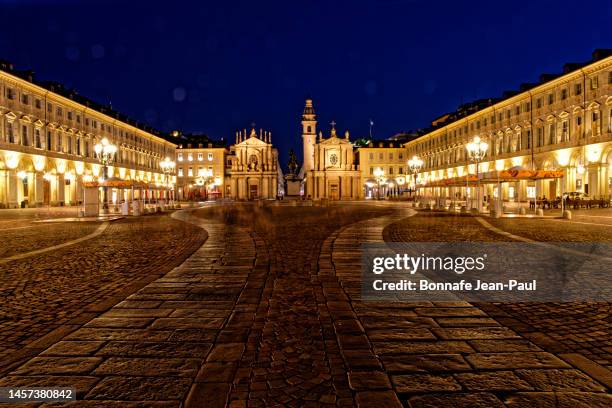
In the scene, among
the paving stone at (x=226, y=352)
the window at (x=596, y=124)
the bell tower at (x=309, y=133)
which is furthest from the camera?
the bell tower at (x=309, y=133)

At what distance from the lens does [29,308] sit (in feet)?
20.7

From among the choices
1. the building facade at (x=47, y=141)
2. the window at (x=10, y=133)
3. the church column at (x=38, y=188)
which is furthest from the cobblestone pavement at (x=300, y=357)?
the church column at (x=38, y=188)

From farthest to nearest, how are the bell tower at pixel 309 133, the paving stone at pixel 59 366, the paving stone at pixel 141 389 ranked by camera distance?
the bell tower at pixel 309 133 → the paving stone at pixel 59 366 → the paving stone at pixel 141 389

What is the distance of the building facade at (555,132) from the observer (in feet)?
128

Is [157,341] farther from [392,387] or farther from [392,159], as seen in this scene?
[392,159]

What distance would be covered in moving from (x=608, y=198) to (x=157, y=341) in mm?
43822

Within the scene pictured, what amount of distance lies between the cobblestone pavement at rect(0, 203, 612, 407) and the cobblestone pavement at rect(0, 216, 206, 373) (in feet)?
1.07

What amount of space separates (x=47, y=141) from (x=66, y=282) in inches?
1854

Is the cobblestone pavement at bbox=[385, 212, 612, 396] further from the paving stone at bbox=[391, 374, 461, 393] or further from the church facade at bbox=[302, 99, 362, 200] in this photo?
the church facade at bbox=[302, 99, 362, 200]

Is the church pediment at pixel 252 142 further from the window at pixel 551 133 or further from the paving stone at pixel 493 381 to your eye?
the paving stone at pixel 493 381

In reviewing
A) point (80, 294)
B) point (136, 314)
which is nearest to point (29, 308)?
point (80, 294)

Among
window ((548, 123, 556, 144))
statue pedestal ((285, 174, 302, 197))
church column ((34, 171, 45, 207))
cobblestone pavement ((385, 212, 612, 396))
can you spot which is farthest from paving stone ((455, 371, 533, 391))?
statue pedestal ((285, 174, 302, 197))

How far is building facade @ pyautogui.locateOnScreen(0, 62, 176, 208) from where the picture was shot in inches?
1628

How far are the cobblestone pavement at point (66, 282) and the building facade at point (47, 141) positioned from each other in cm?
2280
